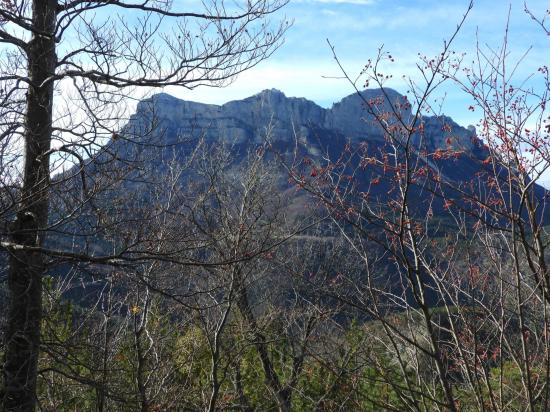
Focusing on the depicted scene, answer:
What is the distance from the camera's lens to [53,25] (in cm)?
466

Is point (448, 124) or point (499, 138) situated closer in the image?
point (499, 138)

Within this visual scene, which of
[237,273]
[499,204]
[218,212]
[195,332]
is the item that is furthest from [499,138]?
[195,332]

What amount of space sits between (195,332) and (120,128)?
7.32 metres

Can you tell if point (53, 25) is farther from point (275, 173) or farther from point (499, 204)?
point (275, 173)

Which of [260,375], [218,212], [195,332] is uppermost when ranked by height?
[218,212]

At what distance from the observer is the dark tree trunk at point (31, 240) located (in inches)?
172

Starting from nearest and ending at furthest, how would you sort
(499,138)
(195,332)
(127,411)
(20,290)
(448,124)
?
(499,138) → (448,124) → (20,290) → (127,411) → (195,332)

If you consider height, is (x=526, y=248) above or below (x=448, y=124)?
below

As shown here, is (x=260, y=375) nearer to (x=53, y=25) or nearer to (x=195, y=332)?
(x=195, y=332)

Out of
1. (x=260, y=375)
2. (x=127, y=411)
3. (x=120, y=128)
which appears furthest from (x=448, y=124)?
(x=260, y=375)

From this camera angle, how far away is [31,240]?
4.56 m

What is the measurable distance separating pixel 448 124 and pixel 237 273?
5111mm

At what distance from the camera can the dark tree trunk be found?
437 cm

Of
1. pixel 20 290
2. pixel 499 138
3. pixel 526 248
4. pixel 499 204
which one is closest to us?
pixel 526 248
